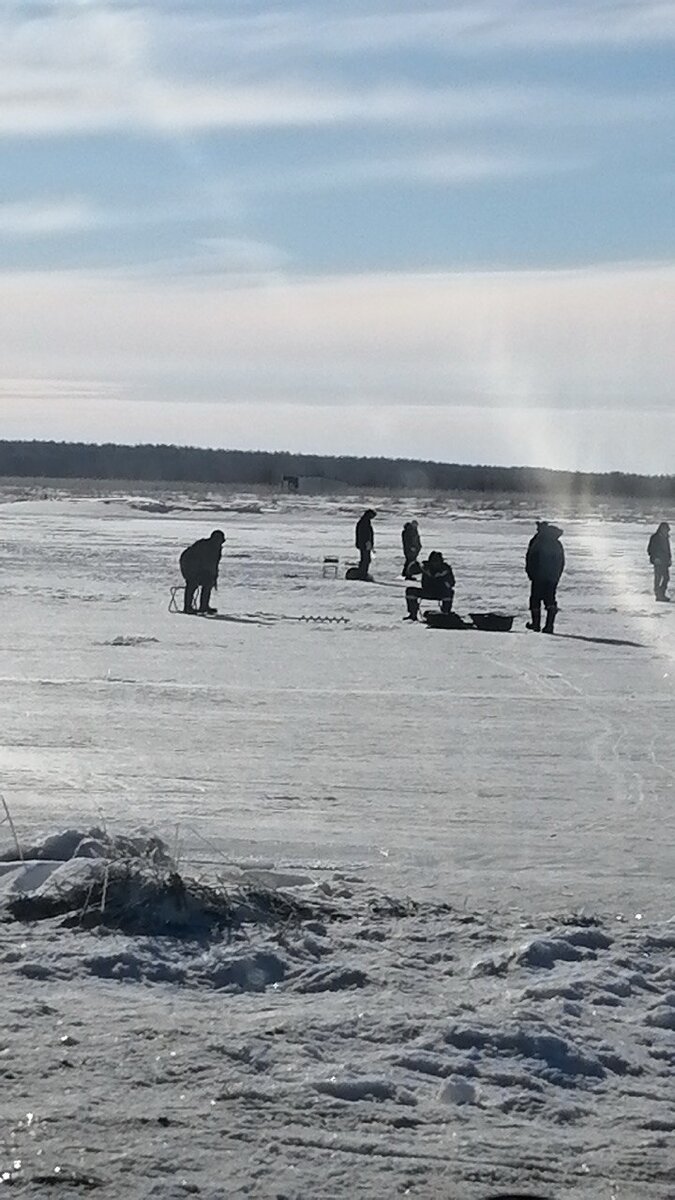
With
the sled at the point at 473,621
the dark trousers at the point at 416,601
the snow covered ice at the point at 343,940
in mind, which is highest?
the dark trousers at the point at 416,601

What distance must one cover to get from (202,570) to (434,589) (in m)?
3.23

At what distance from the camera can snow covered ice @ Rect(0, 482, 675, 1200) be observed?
157 inches

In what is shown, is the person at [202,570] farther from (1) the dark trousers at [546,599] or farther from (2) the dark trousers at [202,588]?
(1) the dark trousers at [546,599]

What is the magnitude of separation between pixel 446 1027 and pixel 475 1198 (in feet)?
3.43

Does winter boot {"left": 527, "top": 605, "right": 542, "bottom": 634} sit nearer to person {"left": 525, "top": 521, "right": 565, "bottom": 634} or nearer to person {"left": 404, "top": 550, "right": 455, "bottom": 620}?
person {"left": 525, "top": 521, "right": 565, "bottom": 634}

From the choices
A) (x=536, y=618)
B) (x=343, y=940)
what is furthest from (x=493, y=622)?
(x=343, y=940)

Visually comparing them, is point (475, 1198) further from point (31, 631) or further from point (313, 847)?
point (31, 631)

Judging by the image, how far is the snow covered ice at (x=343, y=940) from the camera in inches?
157

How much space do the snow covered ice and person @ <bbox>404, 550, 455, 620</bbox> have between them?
20.1ft

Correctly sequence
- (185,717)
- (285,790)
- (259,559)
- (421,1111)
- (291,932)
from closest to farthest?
(421,1111) < (291,932) < (285,790) < (185,717) < (259,559)

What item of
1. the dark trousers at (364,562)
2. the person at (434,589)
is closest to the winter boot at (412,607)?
the person at (434,589)

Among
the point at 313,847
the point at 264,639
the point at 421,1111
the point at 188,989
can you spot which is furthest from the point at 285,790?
the point at 264,639

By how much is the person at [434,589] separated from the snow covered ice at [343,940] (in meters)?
6.12

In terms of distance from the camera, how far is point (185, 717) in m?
11.5
